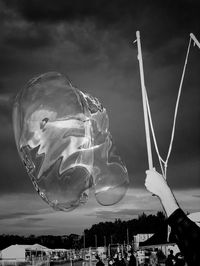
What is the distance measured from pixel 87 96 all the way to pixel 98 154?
3.26 ft

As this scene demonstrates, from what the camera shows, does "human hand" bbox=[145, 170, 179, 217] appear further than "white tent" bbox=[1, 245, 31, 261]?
No

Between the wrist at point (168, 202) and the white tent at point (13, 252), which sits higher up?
the white tent at point (13, 252)

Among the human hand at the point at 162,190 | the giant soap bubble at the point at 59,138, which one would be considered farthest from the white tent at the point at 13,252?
the human hand at the point at 162,190

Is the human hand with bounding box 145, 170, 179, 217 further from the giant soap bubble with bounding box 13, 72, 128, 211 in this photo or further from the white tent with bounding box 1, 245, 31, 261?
the white tent with bounding box 1, 245, 31, 261

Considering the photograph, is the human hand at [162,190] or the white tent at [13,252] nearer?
the human hand at [162,190]

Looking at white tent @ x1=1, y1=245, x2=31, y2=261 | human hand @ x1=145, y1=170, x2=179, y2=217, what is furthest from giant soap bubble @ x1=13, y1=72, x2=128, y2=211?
white tent @ x1=1, y1=245, x2=31, y2=261

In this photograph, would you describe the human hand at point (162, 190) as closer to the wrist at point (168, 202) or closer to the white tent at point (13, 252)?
the wrist at point (168, 202)

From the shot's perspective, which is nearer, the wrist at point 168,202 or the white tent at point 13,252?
the wrist at point 168,202

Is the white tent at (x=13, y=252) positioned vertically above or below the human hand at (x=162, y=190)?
above

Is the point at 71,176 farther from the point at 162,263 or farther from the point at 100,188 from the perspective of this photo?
the point at 162,263

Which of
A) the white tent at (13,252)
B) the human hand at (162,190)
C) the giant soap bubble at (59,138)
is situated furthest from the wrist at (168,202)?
the white tent at (13,252)

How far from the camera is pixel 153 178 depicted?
2.40 metres

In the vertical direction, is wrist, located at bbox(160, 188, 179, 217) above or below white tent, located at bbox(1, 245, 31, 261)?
below

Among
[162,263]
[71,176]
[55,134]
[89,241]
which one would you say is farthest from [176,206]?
[89,241]
